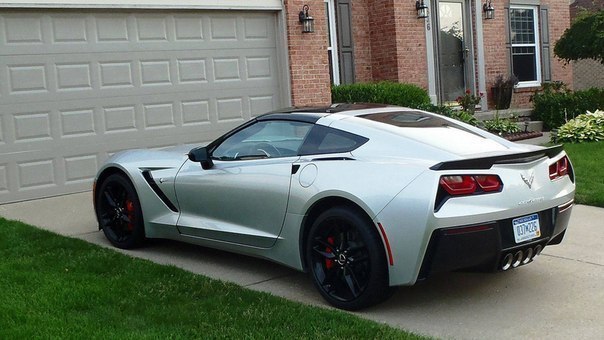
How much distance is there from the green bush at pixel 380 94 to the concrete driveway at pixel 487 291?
19.5 ft

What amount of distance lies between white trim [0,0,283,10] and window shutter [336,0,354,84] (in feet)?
9.02

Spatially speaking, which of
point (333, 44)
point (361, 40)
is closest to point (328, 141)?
point (333, 44)

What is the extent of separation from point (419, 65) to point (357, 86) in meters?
2.41

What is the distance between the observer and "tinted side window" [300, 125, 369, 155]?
5121mm

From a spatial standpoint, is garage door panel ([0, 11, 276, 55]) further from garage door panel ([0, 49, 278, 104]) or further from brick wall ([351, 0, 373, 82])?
brick wall ([351, 0, 373, 82])

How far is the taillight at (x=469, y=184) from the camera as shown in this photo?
450 cm

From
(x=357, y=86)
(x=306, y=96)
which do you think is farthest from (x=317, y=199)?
(x=357, y=86)

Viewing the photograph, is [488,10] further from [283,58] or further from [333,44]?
[283,58]

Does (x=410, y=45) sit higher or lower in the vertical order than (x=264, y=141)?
higher

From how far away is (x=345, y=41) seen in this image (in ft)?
47.1

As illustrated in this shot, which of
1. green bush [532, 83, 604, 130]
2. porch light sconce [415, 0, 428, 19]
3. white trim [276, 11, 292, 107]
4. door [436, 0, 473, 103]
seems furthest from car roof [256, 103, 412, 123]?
door [436, 0, 473, 103]

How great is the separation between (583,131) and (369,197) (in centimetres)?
869

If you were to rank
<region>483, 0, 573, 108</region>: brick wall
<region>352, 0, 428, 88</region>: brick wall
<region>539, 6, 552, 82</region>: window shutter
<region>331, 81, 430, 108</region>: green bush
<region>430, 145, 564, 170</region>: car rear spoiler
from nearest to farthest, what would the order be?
<region>430, 145, 564, 170</region>: car rear spoiler < <region>331, 81, 430, 108</region>: green bush < <region>352, 0, 428, 88</region>: brick wall < <region>483, 0, 573, 108</region>: brick wall < <region>539, 6, 552, 82</region>: window shutter

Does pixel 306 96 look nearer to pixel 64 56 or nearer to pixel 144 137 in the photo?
pixel 144 137
